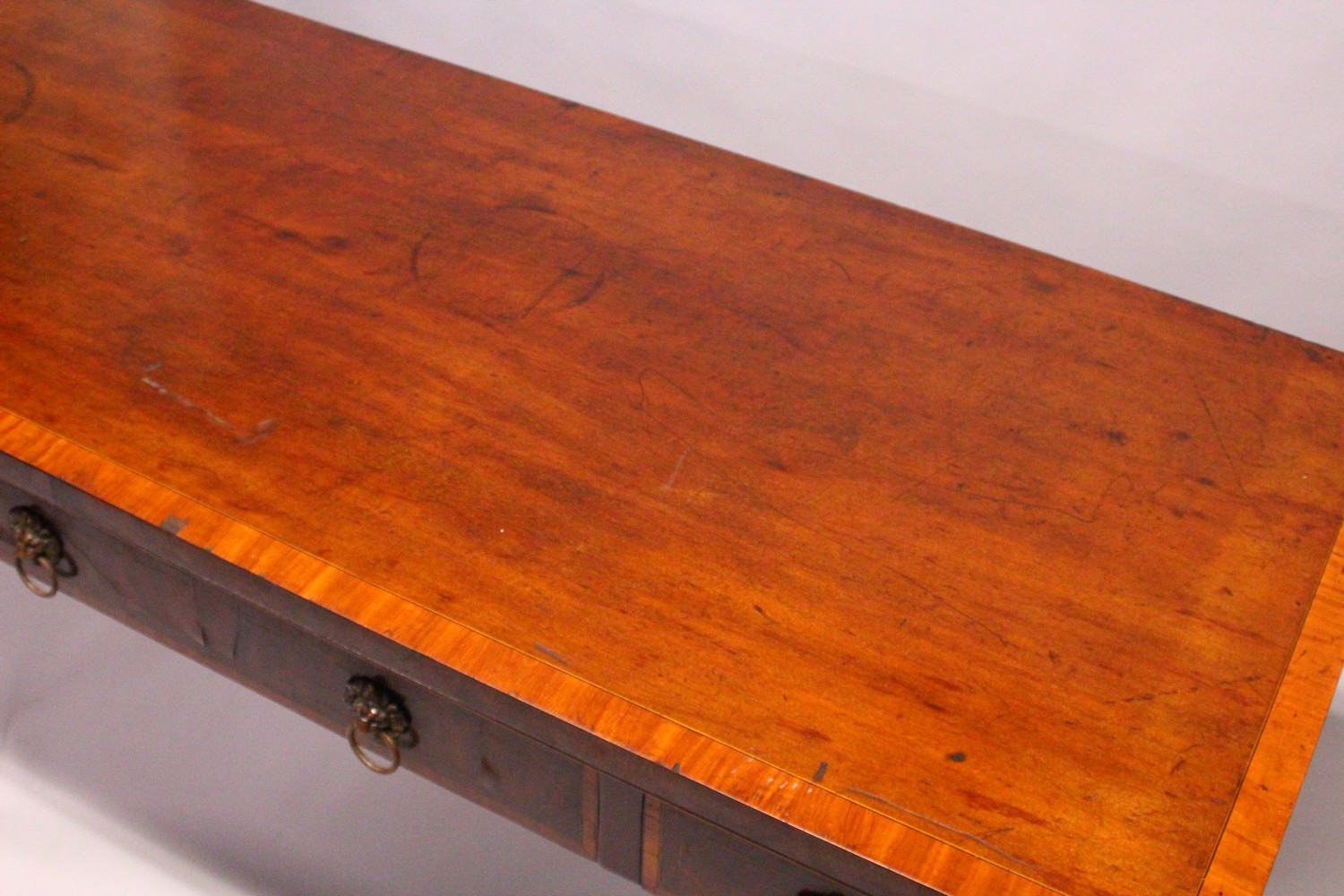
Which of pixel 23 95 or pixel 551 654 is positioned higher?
pixel 23 95

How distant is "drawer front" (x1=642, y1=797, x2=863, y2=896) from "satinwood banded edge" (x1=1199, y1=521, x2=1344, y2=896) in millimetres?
269

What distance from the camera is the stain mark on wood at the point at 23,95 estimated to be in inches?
67.3

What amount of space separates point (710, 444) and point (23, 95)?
100cm

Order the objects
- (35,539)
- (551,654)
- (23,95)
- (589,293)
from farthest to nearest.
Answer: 1. (23,95)
2. (589,293)
3. (35,539)
4. (551,654)

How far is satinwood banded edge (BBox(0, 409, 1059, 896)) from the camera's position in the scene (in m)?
A: 1.02

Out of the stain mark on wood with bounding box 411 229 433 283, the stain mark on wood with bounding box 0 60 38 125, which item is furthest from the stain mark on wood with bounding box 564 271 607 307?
the stain mark on wood with bounding box 0 60 38 125

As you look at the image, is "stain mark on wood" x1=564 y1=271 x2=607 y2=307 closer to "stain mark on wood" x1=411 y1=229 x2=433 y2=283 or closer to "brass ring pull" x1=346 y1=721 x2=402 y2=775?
"stain mark on wood" x1=411 y1=229 x2=433 y2=283

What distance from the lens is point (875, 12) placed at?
9.05 ft

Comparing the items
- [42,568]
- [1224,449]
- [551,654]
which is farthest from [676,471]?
[42,568]

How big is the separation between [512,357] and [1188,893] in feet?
2.50

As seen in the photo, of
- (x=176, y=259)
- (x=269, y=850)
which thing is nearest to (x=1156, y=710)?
(x=176, y=259)

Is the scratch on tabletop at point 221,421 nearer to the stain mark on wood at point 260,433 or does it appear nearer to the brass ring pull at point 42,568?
the stain mark on wood at point 260,433

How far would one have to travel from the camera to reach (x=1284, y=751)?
3.64 feet

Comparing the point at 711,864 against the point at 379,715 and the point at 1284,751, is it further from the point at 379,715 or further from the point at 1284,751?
the point at 1284,751
